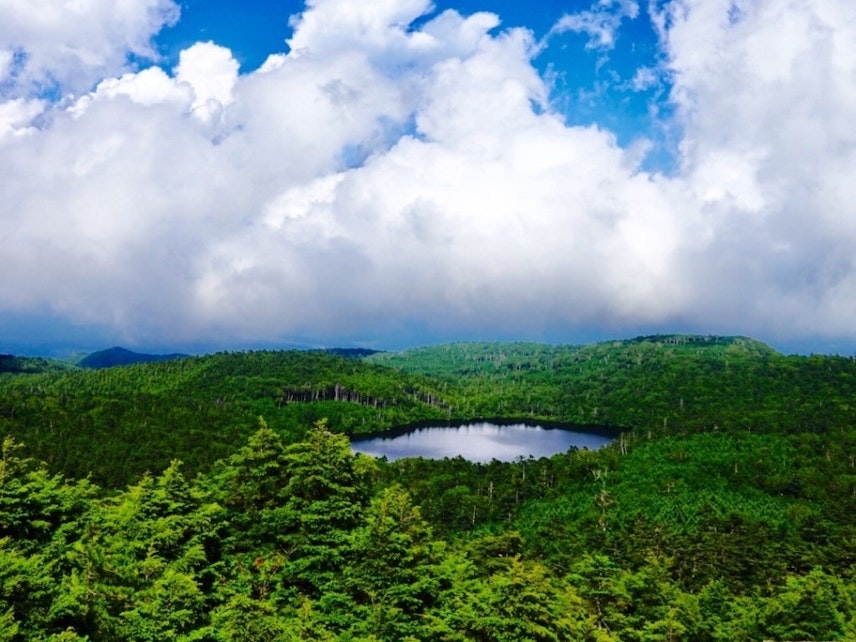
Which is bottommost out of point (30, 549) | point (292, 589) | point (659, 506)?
point (659, 506)

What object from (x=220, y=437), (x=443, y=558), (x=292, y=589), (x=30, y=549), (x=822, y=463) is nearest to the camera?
(x=30, y=549)

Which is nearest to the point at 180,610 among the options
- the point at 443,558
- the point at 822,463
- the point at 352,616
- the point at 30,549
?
the point at 352,616

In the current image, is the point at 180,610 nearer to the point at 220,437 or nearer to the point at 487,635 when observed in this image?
the point at 487,635

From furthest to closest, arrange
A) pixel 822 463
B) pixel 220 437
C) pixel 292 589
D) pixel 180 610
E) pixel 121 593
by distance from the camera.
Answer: pixel 220 437 < pixel 822 463 < pixel 292 589 < pixel 121 593 < pixel 180 610

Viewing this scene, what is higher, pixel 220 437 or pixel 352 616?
pixel 352 616

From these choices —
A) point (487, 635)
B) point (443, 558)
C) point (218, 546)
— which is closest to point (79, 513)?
point (218, 546)

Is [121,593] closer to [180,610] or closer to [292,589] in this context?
[180,610]

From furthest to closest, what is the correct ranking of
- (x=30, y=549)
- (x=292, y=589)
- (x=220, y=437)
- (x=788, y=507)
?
(x=220, y=437) → (x=788, y=507) → (x=292, y=589) → (x=30, y=549)

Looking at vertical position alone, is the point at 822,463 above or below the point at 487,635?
below

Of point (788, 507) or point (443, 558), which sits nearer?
point (443, 558)
